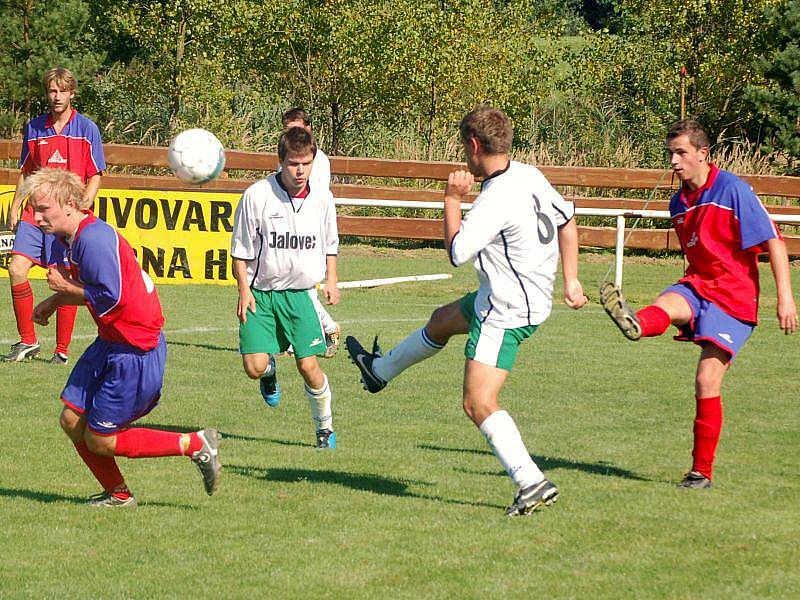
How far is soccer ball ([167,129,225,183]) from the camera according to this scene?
963 centimetres

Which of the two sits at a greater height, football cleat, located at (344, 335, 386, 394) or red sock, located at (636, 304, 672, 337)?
red sock, located at (636, 304, 672, 337)

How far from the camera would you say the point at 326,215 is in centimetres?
786

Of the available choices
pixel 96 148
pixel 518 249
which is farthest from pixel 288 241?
Result: pixel 96 148

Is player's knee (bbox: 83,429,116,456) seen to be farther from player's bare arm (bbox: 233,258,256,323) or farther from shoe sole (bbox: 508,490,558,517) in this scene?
shoe sole (bbox: 508,490,558,517)

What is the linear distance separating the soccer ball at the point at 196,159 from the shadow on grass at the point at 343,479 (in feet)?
10.8

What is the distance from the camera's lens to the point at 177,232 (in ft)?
53.9

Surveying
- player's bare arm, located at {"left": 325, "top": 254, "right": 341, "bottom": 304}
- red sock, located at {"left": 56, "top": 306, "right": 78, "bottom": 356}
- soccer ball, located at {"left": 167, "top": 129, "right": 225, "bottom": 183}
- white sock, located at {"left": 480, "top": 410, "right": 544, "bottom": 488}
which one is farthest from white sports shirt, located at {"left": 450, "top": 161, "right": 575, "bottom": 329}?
red sock, located at {"left": 56, "top": 306, "right": 78, "bottom": 356}

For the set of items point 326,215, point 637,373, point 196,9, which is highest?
point 196,9

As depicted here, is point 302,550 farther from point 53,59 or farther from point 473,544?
point 53,59

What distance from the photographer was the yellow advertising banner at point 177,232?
1633 centimetres

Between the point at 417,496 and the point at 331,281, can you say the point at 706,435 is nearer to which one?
the point at 417,496

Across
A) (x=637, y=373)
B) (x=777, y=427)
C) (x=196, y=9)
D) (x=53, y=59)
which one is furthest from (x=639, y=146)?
(x=777, y=427)

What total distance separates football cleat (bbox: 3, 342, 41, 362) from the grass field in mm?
253

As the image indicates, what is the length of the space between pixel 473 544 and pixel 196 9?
958 inches
